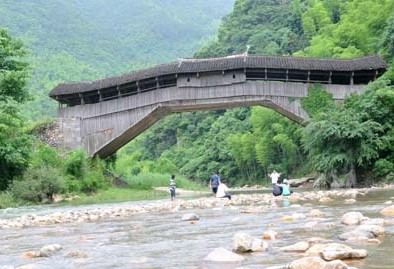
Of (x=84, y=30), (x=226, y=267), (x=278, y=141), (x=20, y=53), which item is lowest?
(x=226, y=267)

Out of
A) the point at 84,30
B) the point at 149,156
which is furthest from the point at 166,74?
the point at 84,30

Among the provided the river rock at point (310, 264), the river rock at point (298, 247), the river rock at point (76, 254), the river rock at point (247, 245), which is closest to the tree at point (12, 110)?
the river rock at point (76, 254)

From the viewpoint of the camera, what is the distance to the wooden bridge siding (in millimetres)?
27547

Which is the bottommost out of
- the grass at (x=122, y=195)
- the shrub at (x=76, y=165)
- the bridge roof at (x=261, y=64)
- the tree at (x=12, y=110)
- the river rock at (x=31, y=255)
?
the river rock at (x=31, y=255)

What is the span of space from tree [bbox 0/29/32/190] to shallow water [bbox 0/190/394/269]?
11.7 meters

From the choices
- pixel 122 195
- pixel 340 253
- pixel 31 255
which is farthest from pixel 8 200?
pixel 340 253

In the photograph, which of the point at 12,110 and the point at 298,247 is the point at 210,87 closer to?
the point at 12,110

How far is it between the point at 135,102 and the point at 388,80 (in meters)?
11.8

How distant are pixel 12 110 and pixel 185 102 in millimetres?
8742

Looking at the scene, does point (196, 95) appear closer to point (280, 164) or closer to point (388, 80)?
point (388, 80)

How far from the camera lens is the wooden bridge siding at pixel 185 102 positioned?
2755cm

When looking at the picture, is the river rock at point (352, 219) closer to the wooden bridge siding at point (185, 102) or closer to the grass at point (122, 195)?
the grass at point (122, 195)

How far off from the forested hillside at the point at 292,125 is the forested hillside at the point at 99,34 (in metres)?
13.2

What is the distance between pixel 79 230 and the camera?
32.8ft
